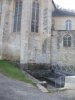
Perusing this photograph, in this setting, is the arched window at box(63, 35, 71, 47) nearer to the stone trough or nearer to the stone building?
the stone building

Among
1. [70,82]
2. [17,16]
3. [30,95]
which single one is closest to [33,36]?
[17,16]

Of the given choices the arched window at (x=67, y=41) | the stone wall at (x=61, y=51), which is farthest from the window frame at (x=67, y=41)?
the stone wall at (x=61, y=51)

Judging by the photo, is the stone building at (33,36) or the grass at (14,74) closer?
the grass at (14,74)

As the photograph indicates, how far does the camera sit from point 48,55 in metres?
26.8

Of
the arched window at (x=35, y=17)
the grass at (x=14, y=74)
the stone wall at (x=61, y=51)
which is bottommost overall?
the grass at (x=14, y=74)

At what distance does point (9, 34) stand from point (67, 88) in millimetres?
17400

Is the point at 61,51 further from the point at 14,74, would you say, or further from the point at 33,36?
the point at 14,74

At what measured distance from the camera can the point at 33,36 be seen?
27.5 metres

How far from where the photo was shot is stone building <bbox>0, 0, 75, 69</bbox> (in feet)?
88.2

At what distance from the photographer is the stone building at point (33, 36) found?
2689 centimetres

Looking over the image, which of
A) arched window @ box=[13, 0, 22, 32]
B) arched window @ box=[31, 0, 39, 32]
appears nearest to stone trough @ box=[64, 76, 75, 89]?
arched window @ box=[31, 0, 39, 32]

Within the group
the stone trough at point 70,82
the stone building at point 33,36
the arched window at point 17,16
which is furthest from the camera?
the arched window at point 17,16

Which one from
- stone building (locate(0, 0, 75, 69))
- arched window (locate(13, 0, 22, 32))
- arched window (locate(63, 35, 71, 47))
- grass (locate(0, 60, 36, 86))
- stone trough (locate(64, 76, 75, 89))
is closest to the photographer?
stone trough (locate(64, 76, 75, 89))

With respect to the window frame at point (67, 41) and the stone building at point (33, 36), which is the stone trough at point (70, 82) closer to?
the stone building at point (33, 36)
